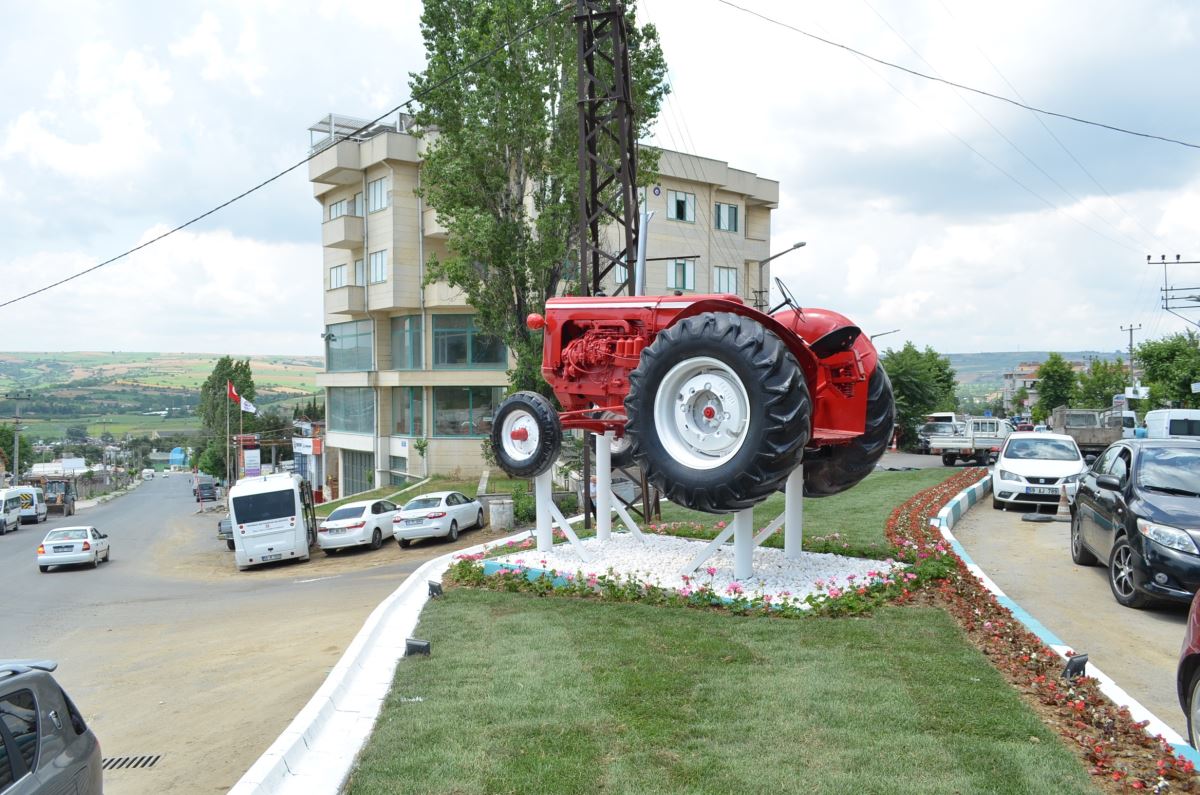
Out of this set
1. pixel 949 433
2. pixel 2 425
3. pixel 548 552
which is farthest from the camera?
pixel 2 425

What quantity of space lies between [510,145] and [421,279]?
16.0 metres

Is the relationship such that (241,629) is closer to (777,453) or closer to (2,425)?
(777,453)

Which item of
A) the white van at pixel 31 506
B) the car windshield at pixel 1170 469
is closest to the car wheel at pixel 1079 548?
the car windshield at pixel 1170 469

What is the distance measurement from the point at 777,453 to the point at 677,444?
109 cm

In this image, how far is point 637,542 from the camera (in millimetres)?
11570

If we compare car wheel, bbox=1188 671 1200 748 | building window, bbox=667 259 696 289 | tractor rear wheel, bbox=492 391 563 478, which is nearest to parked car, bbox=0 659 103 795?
car wheel, bbox=1188 671 1200 748

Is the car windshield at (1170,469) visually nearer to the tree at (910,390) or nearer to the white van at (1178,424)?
the white van at (1178,424)

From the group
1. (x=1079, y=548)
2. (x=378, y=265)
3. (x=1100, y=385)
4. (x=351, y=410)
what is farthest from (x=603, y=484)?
(x=1100, y=385)

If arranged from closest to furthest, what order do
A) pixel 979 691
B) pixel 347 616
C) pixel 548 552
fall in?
pixel 979 691, pixel 548 552, pixel 347 616

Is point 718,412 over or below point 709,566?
over

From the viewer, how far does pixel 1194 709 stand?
502 centimetres

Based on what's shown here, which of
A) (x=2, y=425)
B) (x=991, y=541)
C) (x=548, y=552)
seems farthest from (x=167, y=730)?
(x=2, y=425)

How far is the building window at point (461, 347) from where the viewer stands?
1510 inches

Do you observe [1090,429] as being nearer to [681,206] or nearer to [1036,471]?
[1036,471]
